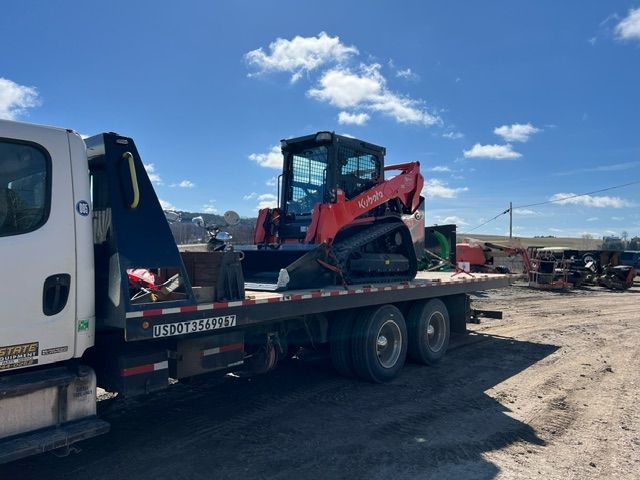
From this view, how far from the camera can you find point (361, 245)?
7.16 m

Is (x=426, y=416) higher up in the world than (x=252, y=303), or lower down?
lower down

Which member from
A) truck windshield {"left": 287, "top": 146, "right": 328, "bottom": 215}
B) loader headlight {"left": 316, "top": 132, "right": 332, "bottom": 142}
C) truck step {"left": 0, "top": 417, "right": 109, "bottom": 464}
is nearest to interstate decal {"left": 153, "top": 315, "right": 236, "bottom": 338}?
truck step {"left": 0, "top": 417, "right": 109, "bottom": 464}

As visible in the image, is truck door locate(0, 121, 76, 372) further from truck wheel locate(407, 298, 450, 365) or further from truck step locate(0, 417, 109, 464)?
truck wheel locate(407, 298, 450, 365)

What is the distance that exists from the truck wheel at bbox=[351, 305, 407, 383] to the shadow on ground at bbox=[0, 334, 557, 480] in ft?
0.65

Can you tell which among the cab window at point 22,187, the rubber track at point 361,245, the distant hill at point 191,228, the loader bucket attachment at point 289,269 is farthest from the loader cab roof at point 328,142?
the cab window at point 22,187

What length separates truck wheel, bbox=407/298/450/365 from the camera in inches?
302

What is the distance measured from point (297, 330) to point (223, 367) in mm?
1593

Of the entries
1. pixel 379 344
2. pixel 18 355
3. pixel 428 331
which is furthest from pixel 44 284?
pixel 428 331

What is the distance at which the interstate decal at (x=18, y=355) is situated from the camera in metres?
3.42

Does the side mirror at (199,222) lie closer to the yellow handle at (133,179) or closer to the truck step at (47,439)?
the yellow handle at (133,179)

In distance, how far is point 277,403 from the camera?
231 inches

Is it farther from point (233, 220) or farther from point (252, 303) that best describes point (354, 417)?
point (233, 220)

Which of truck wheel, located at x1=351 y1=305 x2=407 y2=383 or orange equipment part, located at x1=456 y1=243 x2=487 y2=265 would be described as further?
orange equipment part, located at x1=456 y1=243 x2=487 y2=265

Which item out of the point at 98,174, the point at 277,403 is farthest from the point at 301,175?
the point at 98,174
